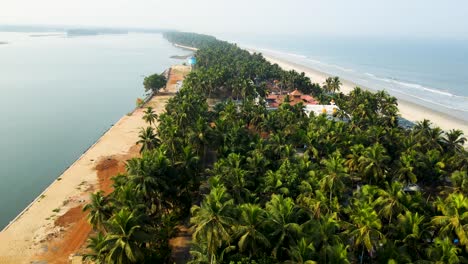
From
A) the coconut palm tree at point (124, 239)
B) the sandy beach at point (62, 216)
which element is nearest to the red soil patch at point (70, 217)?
the sandy beach at point (62, 216)

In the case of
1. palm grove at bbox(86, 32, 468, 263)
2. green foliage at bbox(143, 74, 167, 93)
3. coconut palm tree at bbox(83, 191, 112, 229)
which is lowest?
green foliage at bbox(143, 74, 167, 93)

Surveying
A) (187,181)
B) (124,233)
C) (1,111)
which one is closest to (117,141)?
(187,181)

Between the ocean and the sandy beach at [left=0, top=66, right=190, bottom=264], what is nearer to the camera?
the sandy beach at [left=0, top=66, right=190, bottom=264]

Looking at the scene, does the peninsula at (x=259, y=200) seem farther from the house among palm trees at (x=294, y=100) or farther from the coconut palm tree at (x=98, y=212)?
the house among palm trees at (x=294, y=100)

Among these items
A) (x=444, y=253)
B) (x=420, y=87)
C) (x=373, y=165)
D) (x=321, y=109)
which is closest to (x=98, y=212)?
(x=444, y=253)

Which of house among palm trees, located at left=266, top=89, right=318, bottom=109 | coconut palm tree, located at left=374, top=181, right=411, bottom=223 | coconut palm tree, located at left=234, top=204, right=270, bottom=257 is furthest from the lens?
house among palm trees, located at left=266, top=89, right=318, bottom=109

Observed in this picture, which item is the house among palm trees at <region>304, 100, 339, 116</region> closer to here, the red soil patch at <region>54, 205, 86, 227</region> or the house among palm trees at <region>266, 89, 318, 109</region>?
the house among palm trees at <region>266, 89, 318, 109</region>

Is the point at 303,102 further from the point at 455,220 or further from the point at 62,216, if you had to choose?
the point at 62,216

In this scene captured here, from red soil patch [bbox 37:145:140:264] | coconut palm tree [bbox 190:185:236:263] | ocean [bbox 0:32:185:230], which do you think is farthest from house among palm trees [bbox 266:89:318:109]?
coconut palm tree [bbox 190:185:236:263]
